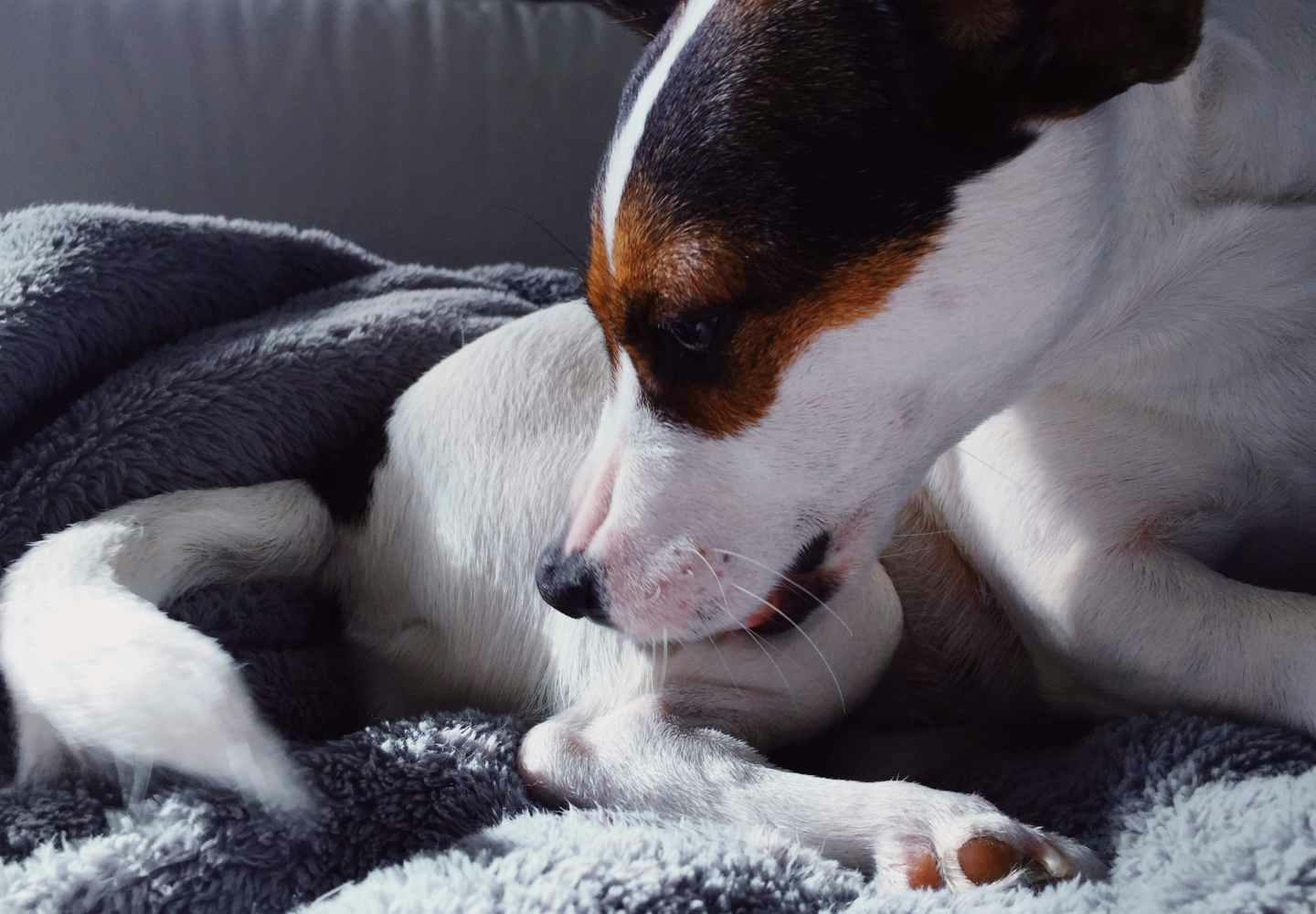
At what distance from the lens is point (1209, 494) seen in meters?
1.03

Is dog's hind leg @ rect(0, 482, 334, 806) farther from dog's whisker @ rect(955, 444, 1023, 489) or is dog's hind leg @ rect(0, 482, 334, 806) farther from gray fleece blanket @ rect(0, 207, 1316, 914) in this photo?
dog's whisker @ rect(955, 444, 1023, 489)

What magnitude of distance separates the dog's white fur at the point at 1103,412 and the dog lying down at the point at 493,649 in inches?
3.1

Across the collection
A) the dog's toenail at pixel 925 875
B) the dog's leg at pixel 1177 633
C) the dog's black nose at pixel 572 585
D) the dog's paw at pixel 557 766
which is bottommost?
the dog's paw at pixel 557 766

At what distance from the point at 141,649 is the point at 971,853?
1.96 ft

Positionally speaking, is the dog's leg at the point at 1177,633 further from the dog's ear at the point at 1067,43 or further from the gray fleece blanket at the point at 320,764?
the dog's ear at the point at 1067,43

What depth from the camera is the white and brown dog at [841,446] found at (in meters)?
0.84

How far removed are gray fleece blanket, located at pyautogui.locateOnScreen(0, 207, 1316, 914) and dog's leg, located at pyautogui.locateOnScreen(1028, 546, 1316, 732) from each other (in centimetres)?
5

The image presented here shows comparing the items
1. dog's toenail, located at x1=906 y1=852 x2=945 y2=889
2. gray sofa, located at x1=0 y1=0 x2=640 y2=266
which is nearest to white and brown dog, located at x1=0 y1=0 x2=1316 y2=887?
dog's toenail, located at x1=906 y1=852 x2=945 y2=889

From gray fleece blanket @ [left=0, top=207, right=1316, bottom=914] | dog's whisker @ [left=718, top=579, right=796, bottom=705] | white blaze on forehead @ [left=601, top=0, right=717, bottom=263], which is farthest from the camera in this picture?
dog's whisker @ [left=718, top=579, right=796, bottom=705]

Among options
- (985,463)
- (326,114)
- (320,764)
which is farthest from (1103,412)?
(326,114)

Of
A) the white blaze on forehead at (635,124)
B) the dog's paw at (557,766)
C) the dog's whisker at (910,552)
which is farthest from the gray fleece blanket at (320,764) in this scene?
the white blaze on forehead at (635,124)

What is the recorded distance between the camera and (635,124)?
2.98 ft

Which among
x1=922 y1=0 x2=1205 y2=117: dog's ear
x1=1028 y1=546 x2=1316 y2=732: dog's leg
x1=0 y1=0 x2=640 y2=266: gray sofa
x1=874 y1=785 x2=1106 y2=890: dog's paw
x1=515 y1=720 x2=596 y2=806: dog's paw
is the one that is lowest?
x1=515 y1=720 x2=596 y2=806: dog's paw

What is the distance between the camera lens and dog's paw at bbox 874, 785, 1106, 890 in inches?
32.5
